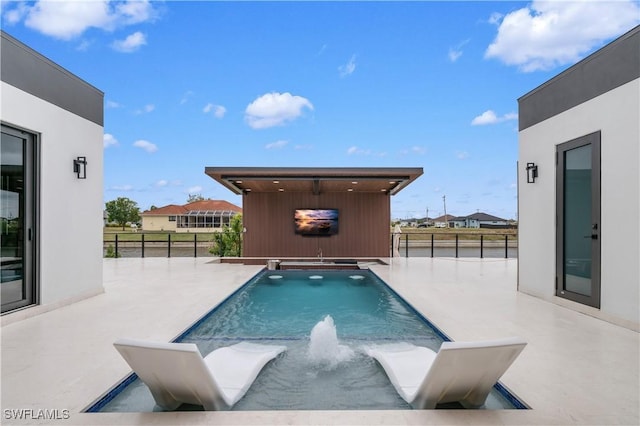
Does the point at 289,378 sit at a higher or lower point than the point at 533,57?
lower

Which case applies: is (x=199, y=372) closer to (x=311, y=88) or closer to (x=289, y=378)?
(x=289, y=378)

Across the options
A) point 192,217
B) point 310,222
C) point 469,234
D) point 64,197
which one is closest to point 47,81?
point 64,197

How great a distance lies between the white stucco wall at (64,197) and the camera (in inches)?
178

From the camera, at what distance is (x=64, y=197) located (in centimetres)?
496

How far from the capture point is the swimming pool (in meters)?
2.39

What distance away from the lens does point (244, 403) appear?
236cm

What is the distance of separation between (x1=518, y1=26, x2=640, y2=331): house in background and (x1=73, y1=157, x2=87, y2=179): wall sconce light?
652 cm

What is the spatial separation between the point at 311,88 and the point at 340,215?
25.2 feet

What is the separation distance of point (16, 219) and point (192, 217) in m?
26.2

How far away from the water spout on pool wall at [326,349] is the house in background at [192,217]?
83.0 ft

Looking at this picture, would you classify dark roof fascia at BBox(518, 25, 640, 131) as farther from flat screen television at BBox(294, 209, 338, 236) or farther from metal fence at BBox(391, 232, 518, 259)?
flat screen television at BBox(294, 209, 338, 236)

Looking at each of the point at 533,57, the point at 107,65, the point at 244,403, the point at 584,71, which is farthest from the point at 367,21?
the point at 244,403

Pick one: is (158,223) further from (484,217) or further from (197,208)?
(484,217)

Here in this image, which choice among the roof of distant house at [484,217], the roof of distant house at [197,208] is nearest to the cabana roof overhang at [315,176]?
the roof of distant house at [197,208]
